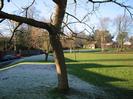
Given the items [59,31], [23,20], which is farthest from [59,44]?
[23,20]

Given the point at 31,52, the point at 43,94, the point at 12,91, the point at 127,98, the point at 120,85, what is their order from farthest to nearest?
1. the point at 31,52
2. the point at 120,85
3. the point at 12,91
4. the point at 43,94
5. the point at 127,98

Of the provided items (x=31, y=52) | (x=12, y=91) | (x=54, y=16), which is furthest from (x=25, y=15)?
(x=31, y=52)

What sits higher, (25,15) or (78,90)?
(25,15)

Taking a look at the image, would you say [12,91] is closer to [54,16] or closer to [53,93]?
[53,93]

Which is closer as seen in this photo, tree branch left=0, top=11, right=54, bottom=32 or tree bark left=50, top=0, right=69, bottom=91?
tree branch left=0, top=11, right=54, bottom=32

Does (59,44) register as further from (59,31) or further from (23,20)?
(23,20)

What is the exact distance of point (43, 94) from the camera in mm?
16094

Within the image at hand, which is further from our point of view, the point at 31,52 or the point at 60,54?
the point at 31,52

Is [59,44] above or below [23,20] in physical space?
below

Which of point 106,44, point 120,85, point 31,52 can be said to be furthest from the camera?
point 106,44

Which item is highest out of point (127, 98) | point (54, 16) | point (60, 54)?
point (54, 16)

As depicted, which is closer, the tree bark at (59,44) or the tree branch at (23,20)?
the tree branch at (23,20)

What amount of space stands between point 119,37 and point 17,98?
360 feet

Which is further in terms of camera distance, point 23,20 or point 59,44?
point 59,44
